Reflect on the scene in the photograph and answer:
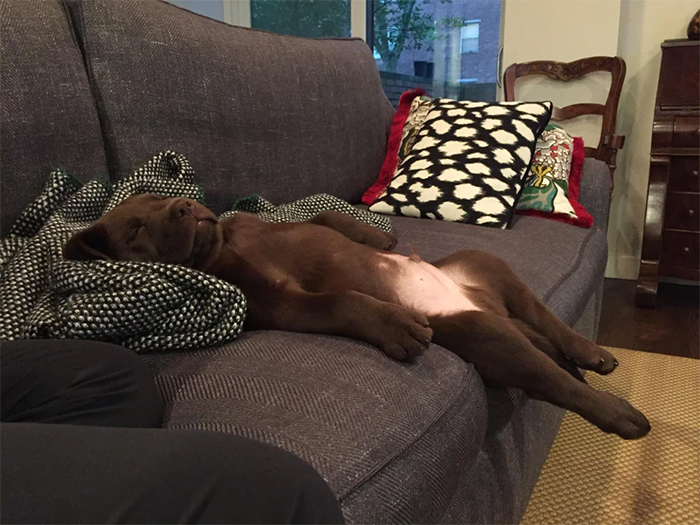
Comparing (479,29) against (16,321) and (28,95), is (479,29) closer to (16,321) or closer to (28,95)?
(28,95)

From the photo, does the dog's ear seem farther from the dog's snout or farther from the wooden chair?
the wooden chair

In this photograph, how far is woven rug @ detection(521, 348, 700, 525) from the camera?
4.52 ft

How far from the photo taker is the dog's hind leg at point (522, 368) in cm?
102

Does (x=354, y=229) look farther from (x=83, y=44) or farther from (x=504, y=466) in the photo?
(x=83, y=44)

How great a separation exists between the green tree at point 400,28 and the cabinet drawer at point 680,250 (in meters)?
1.98

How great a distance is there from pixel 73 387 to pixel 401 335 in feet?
1.56

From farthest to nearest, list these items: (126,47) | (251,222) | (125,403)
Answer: (126,47) < (251,222) < (125,403)

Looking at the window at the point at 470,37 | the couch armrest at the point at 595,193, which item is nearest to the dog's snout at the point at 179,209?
the couch armrest at the point at 595,193

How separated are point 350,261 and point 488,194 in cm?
86

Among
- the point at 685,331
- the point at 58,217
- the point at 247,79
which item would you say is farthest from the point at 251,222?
the point at 685,331

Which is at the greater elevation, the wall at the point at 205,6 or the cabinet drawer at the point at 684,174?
the wall at the point at 205,6

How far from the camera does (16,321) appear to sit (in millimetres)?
898

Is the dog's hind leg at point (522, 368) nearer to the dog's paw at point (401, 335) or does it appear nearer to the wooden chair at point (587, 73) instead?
the dog's paw at point (401, 335)

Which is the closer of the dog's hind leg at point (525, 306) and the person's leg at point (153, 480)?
the person's leg at point (153, 480)
